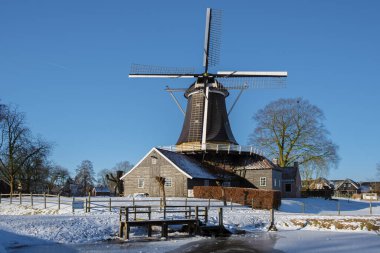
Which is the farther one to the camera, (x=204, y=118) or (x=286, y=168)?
(x=286, y=168)

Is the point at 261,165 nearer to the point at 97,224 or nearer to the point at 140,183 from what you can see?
the point at 140,183

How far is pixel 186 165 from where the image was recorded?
44500 millimetres

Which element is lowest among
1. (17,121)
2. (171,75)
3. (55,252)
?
(55,252)

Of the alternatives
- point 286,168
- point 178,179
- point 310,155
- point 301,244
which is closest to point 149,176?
point 178,179

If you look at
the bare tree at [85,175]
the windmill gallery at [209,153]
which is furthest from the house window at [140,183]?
the bare tree at [85,175]

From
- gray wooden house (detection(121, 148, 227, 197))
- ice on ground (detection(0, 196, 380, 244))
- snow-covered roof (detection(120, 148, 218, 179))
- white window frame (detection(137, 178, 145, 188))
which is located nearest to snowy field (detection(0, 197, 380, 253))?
ice on ground (detection(0, 196, 380, 244))

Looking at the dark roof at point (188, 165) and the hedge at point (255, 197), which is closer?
the hedge at point (255, 197)

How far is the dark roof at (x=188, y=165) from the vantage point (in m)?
43.1

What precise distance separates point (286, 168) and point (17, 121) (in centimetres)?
3334

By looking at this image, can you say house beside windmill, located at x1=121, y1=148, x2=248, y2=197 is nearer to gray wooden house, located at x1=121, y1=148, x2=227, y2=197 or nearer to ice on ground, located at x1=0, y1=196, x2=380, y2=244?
gray wooden house, located at x1=121, y1=148, x2=227, y2=197

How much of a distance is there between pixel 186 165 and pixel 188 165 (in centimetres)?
38

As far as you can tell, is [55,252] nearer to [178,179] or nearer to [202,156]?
[178,179]

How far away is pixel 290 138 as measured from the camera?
5522 centimetres

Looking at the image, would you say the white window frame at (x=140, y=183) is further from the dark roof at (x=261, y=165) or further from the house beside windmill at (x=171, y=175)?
the dark roof at (x=261, y=165)
